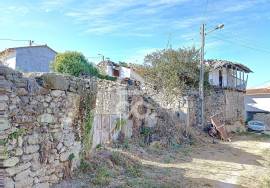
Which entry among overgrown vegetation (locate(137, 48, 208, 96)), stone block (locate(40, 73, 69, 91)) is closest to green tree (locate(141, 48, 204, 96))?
overgrown vegetation (locate(137, 48, 208, 96))

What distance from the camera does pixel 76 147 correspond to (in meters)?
9.12

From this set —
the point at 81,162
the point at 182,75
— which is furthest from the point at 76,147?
the point at 182,75

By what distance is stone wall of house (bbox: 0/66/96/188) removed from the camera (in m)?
6.44

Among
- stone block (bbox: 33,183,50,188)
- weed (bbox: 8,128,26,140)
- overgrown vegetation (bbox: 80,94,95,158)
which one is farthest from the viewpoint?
overgrown vegetation (bbox: 80,94,95,158)

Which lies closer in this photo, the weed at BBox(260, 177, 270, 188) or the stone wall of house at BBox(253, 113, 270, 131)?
the weed at BBox(260, 177, 270, 188)

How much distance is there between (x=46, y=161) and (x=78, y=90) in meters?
2.27

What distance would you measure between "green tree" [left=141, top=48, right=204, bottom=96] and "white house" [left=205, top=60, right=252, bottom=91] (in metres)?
6.94

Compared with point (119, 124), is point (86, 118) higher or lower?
higher

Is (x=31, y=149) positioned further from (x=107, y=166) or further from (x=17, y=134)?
(x=107, y=166)

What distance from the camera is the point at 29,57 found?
25.4 m

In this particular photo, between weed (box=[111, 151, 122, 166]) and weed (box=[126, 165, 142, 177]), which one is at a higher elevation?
weed (box=[111, 151, 122, 166])

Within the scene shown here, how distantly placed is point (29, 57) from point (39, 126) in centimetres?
1928

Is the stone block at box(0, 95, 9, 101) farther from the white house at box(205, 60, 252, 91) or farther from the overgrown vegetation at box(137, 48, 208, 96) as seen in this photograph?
the white house at box(205, 60, 252, 91)

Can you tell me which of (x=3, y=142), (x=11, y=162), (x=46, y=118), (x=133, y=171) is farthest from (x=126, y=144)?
(x=3, y=142)
